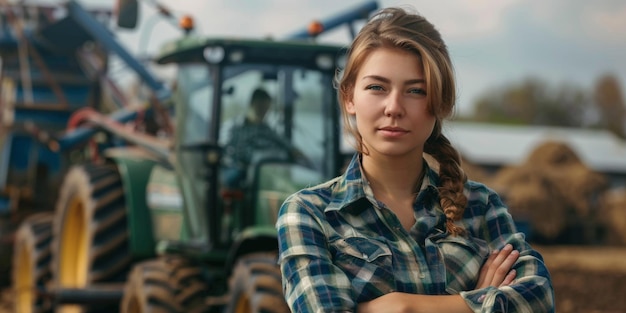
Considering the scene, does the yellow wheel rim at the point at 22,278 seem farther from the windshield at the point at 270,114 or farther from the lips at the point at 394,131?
Result: the lips at the point at 394,131

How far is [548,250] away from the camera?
71.7 ft

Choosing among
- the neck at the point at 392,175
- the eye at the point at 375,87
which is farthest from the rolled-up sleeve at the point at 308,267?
the eye at the point at 375,87

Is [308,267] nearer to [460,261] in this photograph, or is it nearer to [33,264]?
[460,261]

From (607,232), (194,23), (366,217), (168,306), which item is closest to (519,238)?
(366,217)

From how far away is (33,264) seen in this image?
9312mm

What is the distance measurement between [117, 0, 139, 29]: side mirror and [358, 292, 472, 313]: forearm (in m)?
5.03

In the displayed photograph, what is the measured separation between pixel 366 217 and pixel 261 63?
452cm

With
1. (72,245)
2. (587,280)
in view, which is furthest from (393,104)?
(587,280)

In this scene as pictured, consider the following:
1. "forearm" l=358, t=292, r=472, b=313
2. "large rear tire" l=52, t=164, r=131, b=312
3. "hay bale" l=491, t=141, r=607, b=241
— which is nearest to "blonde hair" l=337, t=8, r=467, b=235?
"forearm" l=358, t=292, r=472, b=313

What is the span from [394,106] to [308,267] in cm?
33

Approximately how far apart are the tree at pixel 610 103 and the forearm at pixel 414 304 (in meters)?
70.4

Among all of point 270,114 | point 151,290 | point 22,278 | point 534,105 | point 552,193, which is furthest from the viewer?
point 534,105

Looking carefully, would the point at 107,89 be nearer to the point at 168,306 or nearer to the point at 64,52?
the point at 64,52

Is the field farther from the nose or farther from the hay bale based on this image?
the nose
